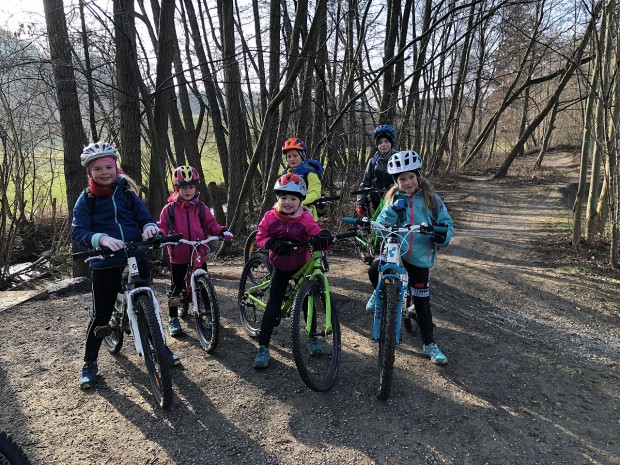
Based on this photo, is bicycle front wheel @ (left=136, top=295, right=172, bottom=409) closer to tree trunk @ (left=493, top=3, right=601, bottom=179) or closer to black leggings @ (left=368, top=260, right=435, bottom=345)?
black leggings @ (left=368, top=260, right=435, bottom=345)

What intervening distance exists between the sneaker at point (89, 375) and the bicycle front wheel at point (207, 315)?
1.01m

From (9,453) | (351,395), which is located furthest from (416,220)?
(9,453)

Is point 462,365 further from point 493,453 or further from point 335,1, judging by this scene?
point 335,1

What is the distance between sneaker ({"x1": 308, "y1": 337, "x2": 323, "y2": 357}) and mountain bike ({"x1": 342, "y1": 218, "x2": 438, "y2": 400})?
71 centimetres

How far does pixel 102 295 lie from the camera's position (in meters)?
3.53

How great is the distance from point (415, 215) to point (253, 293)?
191cm

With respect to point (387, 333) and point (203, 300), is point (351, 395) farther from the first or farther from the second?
point (203, 300)

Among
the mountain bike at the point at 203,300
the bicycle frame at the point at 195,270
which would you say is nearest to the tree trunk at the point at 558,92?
the bicycle frame at the point at 195,270

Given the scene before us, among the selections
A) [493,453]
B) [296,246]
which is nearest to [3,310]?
[296,246]

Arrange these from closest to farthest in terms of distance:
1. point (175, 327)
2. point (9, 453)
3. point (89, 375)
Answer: point (9, 453) < point (89, 375) < point (175, 327)

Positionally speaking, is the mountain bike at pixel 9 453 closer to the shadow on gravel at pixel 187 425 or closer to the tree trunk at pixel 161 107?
the shadow on gravel at pixel 187 425

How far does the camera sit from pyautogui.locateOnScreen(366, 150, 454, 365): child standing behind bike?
3.76 m

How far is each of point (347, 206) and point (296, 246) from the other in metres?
7.33

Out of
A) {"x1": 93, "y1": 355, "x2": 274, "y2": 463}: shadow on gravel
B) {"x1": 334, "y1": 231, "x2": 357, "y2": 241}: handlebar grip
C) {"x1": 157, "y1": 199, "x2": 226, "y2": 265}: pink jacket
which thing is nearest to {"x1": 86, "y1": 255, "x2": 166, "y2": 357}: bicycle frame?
{"x1": 93, "y1": 355, "x2": 274, "y2": 463}: shadow on gravel
